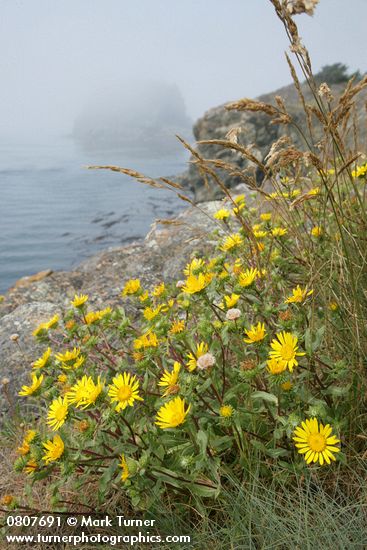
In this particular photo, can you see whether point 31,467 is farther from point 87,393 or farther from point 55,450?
point 87,393

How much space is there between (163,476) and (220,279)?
0.83m

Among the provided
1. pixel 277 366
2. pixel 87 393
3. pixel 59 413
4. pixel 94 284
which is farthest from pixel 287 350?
pixel 94 284

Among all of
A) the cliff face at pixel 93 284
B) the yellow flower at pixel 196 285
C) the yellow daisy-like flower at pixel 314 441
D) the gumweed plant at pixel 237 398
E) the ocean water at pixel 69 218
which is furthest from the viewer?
the ocean water at pixel 69 218

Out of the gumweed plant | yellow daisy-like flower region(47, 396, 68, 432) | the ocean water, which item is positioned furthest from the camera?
the ocean water

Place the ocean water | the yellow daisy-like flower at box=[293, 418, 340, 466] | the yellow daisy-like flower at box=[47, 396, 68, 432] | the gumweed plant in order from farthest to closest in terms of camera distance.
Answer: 1. the ocean water
2. the yellow daisy-like flower at box=[47, 396, 68, 432]
3. the gumweed plant
4. the yellow daisy-like flower at box=[293, 418, 340, 466]

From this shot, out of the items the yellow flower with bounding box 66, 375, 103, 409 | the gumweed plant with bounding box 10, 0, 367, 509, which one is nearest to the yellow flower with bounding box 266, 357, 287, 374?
the gumweed plant with bounding box 10, 0, 367, 509

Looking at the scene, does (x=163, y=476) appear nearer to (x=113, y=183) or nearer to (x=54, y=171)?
(x=113, y=183)

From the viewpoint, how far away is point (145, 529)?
167 centimetres

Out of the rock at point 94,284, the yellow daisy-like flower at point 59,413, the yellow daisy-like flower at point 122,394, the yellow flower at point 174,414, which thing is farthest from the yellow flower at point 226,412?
the rock at point 94,284

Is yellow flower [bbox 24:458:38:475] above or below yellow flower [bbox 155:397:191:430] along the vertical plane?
below

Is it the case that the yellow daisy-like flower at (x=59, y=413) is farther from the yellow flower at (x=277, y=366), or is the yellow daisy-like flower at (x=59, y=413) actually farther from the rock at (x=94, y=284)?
the rock at (x=94, y=284)

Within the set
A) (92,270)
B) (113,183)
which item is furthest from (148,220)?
(113,183)

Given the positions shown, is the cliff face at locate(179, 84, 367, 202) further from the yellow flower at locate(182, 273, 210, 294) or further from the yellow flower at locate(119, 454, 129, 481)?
the yellow flower at locate(119, 454, 129, 481)

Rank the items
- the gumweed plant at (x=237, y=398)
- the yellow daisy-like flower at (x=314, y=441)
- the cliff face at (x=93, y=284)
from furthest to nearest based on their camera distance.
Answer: the cliff face at (x=93, y=284) → the gumweed plant at (x=237, y=398) → the yellow daisy-like flower at (x=314, y=441)
